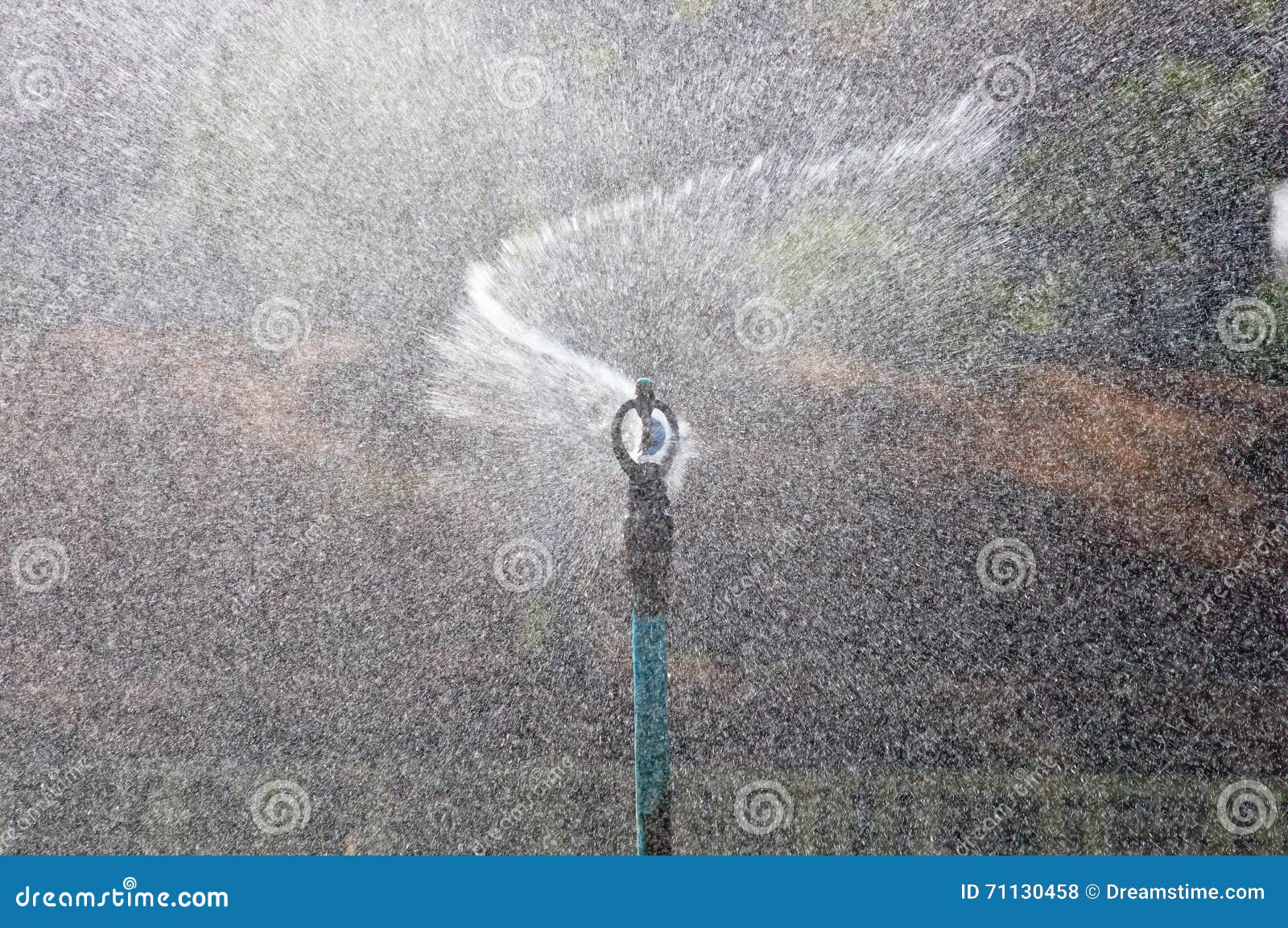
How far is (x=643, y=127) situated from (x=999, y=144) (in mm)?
1509

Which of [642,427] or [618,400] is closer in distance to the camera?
[642,427]

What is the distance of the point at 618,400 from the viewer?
3.76 m

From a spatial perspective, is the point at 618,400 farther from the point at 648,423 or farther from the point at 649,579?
the point at 649,579

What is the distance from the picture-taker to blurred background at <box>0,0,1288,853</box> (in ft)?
13.6

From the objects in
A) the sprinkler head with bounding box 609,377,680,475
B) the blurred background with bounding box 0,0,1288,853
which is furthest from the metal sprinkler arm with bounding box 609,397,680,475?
the blurred background with bounding box 0,0,1288,853

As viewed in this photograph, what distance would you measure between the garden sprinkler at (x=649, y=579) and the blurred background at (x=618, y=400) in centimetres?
151

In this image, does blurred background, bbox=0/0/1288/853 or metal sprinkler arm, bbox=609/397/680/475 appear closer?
metal sprinkler arm, bbox=609/397/680/475

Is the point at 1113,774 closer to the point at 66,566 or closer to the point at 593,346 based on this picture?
the point at 593,346

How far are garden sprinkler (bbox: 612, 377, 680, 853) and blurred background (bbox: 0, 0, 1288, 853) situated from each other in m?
1.51

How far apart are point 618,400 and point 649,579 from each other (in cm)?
161

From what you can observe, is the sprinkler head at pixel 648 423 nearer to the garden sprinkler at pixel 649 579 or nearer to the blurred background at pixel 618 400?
the garden sprinkler at pixel 649 579

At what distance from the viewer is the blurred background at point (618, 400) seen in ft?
13.6

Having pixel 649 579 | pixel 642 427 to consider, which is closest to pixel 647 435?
pixel 642 427

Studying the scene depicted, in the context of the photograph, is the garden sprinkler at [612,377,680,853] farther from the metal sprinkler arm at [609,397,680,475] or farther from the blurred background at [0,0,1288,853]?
the blurred background at [0,0,1288,853]
